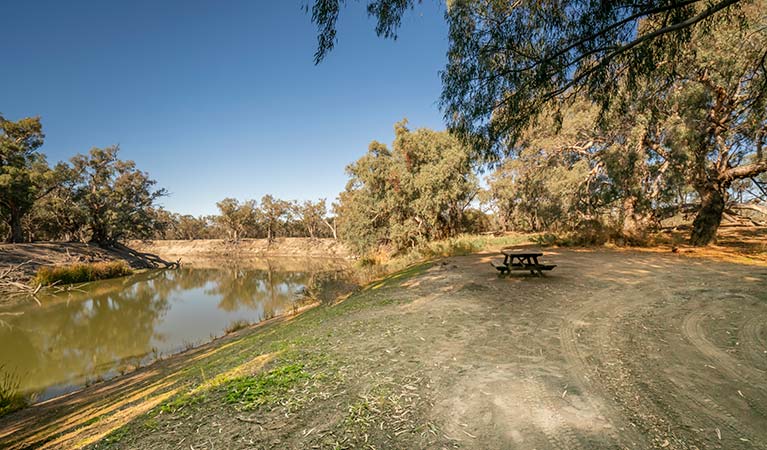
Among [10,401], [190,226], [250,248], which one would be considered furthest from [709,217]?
[190,226]

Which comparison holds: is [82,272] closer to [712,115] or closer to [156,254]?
[712,115]

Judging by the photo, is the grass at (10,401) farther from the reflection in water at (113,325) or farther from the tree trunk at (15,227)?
the tree trunk at (15,227)

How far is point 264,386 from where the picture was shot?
3.29m

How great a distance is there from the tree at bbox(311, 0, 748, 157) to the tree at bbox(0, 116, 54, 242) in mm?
30781

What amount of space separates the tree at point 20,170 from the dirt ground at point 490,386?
26045 millimetres

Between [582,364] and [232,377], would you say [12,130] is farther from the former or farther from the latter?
[582,364]

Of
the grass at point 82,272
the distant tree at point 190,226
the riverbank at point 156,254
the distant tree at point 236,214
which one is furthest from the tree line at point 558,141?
the distant tree at point 190,226

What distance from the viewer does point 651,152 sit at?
13500 mm

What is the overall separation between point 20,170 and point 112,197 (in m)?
10.1

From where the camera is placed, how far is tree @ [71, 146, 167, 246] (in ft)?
100

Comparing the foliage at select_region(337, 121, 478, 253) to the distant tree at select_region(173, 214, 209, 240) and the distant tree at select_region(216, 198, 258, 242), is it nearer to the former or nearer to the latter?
the distant tree at select_region(216, 198, 258, 242)

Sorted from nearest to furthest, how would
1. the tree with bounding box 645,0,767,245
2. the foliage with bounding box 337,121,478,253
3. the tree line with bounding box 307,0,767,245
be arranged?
the tree line with bounding box 307,0,767,245 → the tree with bounding box 645,0,767,245 → the foliage with bounding box 337,121,478,253

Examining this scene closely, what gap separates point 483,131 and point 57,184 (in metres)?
37.9

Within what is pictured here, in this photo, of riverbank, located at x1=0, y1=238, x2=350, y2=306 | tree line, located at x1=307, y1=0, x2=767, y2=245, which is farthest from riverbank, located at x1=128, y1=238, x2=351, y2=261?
tree line, located at x1=307, y1=0, x2=767, y2=245
